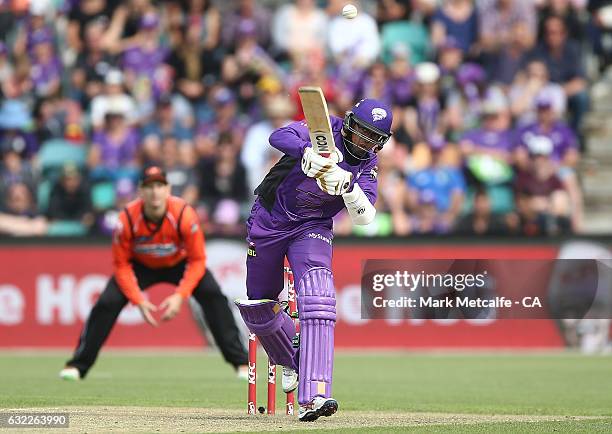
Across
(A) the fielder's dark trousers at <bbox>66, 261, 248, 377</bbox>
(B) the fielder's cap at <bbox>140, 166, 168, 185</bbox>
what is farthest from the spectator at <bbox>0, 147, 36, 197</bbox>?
(B) the fielder's cap at <bbox>140, 166, 168, 185</bbox>

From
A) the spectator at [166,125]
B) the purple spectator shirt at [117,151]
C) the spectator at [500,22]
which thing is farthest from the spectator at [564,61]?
the purple spectator shirt at [117,151]

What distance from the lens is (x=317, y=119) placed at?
927cm

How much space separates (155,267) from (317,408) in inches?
190

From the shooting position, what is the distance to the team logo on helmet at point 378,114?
31.7 ft

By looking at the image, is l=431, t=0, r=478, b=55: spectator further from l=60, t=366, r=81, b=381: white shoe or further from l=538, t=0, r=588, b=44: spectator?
l=60, t=366, r=81, b=381: white shoe

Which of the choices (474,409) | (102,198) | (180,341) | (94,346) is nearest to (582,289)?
(474,409)

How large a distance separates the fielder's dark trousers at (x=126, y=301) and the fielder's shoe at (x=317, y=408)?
4.40m

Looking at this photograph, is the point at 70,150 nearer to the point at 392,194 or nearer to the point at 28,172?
the point at 28,172

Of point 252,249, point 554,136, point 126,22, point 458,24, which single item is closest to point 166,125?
point 126,22

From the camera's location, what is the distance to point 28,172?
20.6 m

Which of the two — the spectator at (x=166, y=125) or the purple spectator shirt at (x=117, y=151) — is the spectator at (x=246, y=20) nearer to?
the spectator at (x=166, y=125)

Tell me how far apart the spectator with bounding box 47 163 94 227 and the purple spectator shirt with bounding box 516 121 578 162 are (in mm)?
6439

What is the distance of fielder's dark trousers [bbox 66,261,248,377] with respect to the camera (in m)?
13.8

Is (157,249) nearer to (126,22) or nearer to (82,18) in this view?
(126,22)
